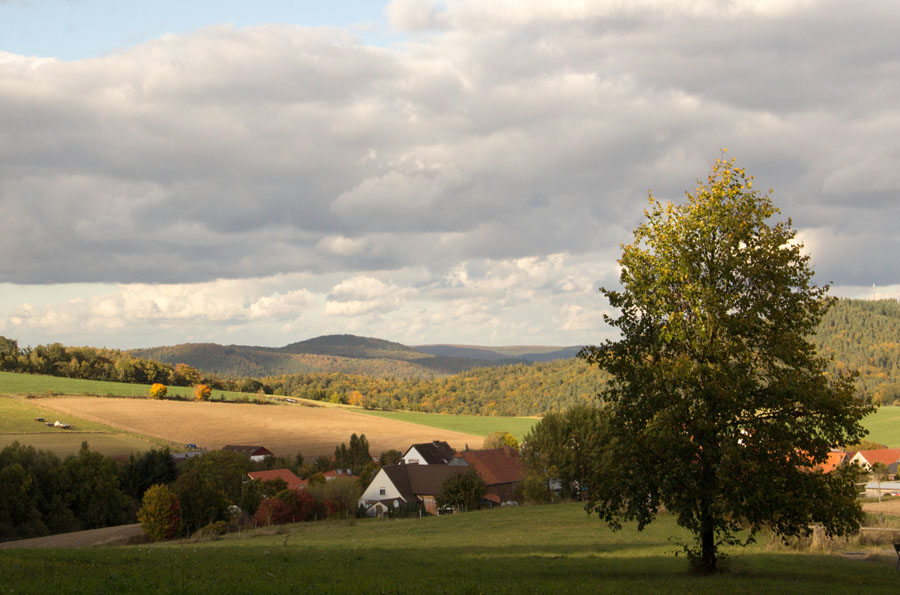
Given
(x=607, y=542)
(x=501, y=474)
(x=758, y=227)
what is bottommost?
(x=501, y=474)

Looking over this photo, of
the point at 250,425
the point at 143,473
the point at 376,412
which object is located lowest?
the point at 143,473

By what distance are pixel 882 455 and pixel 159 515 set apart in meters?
89.0

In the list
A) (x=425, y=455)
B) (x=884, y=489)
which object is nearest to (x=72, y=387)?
(x=425, y=455)

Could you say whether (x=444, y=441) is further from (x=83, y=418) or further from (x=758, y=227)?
(x=758, y=227)

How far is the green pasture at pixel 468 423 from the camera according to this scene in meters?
149

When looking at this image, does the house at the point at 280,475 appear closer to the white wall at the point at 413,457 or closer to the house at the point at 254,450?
the house at the point at 254,450

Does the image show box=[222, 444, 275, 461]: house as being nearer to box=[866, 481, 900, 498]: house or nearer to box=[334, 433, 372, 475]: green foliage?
box=[334, 433, 372, 475]: green foliage

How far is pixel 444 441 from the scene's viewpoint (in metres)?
126

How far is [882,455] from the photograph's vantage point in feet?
316

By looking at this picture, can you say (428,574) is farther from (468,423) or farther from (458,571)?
(468,423)

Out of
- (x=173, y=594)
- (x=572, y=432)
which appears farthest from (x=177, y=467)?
(x=173, y=594)

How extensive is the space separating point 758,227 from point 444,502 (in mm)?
56570

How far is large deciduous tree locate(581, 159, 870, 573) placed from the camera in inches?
726

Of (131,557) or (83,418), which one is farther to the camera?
(83,418)
